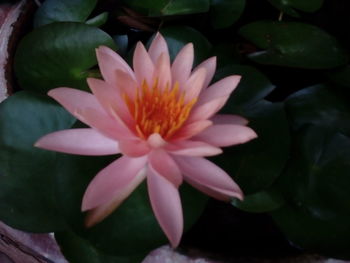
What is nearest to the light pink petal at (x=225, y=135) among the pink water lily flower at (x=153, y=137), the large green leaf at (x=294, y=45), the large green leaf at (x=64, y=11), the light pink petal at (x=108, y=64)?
the pink water lily flower at (x=153, y=137)

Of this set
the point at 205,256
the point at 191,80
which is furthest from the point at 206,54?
the point at 205,256

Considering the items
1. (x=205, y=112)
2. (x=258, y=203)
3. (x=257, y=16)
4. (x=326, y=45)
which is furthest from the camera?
(x=257, y=16)

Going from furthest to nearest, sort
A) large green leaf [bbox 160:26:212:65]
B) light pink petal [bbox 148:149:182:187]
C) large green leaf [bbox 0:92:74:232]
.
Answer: large green leaf [bbox 160:26:212:65] < large green leaf [bbox 0:92:74:232] < light pink petal [bbox 148:149:182:187]

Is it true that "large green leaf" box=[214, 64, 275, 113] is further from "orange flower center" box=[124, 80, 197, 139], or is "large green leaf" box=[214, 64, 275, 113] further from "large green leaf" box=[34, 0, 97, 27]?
"large green leaf" box=[34, 0, 97, 27]

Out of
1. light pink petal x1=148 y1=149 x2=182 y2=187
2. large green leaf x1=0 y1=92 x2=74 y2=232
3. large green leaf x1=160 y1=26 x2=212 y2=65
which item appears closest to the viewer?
light pink petal x1=148 y1=149 x2=182 y2=187

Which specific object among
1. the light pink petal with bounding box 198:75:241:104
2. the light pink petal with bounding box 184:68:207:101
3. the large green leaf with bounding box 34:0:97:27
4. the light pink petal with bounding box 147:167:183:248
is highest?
the large green leaf with bounding box 34:0:97:27

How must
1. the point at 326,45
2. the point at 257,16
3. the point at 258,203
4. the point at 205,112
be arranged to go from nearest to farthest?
the point at 205,112 → the point at 258,203 → the point at 326,45 → the point at 257,16

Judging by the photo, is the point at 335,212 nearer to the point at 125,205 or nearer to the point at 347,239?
the point at 347,239

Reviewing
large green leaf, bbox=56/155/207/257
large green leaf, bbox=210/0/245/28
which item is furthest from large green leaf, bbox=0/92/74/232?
large green leaf, bbox=210/0/245/28

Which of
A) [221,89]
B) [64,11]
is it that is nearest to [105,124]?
[221,89]
